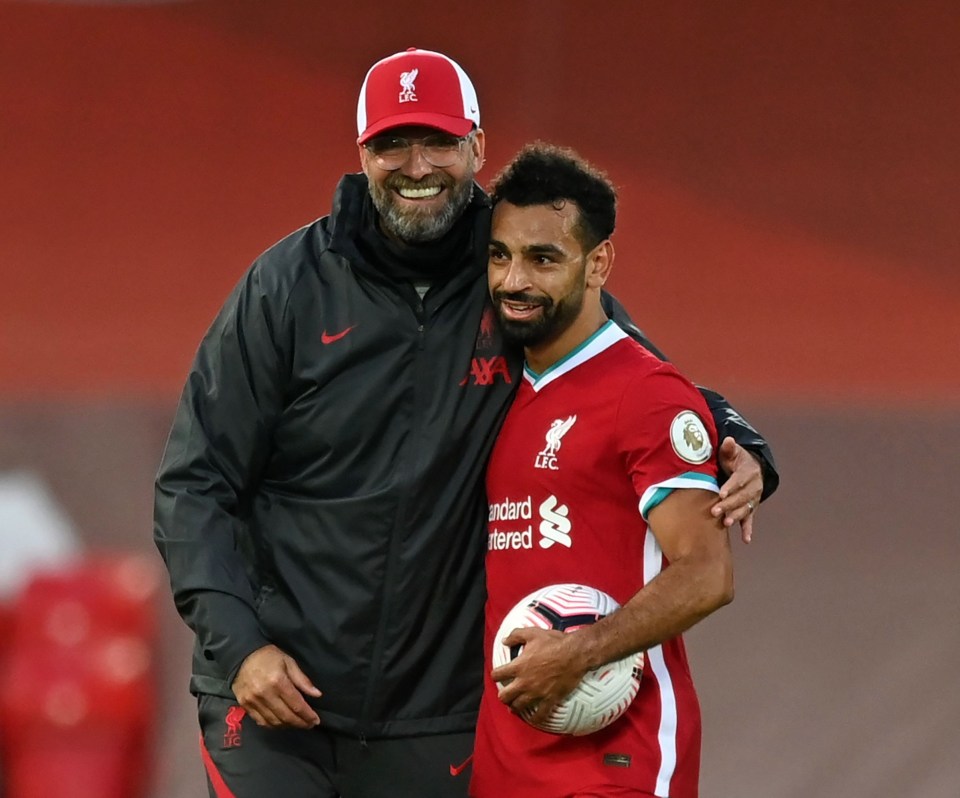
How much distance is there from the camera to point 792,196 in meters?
5.12

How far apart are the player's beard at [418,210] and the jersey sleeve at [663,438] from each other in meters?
0.39

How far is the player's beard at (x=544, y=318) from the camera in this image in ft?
7.88

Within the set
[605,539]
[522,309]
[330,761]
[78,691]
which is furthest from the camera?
[78,691]

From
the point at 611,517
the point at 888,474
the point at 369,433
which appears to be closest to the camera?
the point at 611,517

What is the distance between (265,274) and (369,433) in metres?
0.29

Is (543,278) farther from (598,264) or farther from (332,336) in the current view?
(332,336)

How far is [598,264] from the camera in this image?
247 centimetres

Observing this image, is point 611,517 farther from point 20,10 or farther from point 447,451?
point 20,10

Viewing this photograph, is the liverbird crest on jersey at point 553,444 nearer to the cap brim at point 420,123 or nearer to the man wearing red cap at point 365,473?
the man wearing red cap at point 365,473

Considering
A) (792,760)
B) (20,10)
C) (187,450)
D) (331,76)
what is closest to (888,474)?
(792,760)

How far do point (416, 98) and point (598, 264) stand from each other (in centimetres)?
37

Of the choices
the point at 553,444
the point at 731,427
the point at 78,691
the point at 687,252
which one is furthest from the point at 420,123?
the point at 687,252

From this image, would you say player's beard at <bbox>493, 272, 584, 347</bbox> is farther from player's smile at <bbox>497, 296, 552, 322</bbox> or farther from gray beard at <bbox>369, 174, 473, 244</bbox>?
gray beard at <bbox>369, 174, 473, 244</bbox>

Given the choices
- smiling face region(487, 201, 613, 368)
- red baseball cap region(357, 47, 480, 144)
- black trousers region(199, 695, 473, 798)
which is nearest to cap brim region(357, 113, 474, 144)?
red baseball cap region(357, 47, 480, 144)
